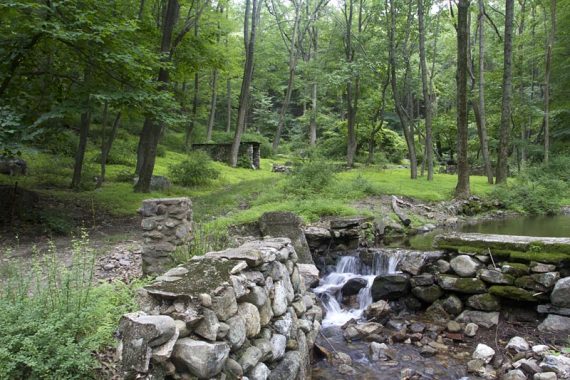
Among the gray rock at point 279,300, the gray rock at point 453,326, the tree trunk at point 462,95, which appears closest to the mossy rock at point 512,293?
the gray rock at point 453,326

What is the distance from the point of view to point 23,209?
9367mm

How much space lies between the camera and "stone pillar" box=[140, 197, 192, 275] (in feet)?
19.1

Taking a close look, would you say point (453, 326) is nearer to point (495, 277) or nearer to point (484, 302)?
point (484, 302)

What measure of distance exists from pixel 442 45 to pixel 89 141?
28316mm

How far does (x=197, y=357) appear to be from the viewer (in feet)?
8.87

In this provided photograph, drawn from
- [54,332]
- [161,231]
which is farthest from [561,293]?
[54,332]

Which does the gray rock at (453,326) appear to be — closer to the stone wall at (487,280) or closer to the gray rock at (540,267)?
the stone wall at (487,280)

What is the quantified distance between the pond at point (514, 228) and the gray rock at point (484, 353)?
373cm

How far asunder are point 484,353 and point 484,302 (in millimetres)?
1282

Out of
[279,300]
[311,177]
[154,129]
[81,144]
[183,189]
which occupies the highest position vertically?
[154,129]

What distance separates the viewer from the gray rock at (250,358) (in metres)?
3.31

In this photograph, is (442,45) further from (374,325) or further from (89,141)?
(374,325)

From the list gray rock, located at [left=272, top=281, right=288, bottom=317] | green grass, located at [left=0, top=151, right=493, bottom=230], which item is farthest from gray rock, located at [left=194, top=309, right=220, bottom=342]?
green grass, located at [left=0, top=151, right=493, bottom=230]

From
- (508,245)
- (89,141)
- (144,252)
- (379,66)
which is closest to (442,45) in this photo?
(379,66)
